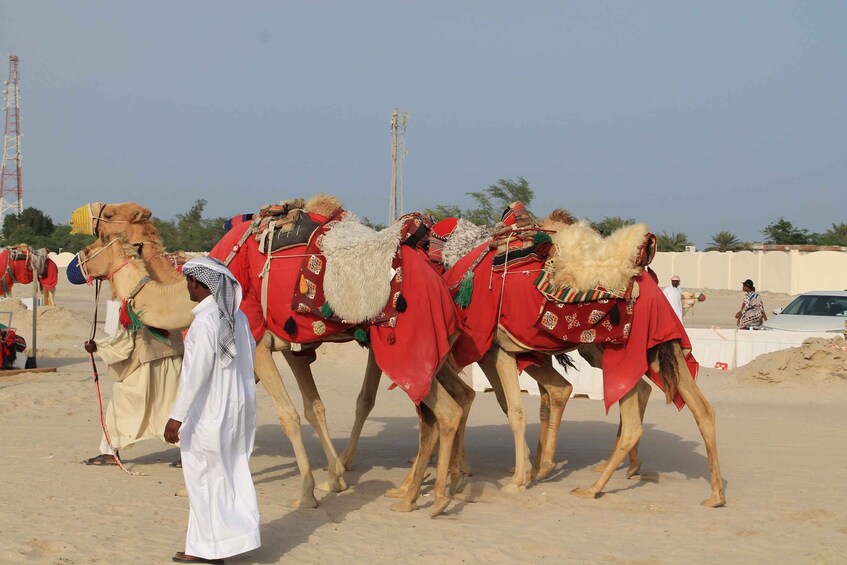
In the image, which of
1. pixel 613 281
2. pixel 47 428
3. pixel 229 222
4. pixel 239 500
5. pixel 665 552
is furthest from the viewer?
pixel 47 428

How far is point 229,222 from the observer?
840 centimetres

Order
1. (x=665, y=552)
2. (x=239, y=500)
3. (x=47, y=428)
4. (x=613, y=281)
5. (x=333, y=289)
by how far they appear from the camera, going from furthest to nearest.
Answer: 1. (x=47, y=428)
2. (x=613, y=281)
3. (x=333, y=289)
4. (x=665, y=552)
5. (x=239, y=500)

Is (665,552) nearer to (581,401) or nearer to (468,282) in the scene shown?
(468,282)

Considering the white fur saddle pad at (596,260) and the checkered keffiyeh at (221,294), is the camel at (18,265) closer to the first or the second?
the white fur saddle pad at (596,260)

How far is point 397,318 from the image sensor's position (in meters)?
7.09

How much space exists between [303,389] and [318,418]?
37 cm

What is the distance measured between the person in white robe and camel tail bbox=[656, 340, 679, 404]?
12.9 ft

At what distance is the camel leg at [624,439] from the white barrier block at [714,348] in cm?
886

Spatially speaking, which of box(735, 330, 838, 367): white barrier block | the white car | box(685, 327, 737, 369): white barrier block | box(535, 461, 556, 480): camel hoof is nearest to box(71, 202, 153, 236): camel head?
box(535, 461, 556, 480): camel hoof

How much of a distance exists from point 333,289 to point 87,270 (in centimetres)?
221

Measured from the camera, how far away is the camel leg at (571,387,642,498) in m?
7.71

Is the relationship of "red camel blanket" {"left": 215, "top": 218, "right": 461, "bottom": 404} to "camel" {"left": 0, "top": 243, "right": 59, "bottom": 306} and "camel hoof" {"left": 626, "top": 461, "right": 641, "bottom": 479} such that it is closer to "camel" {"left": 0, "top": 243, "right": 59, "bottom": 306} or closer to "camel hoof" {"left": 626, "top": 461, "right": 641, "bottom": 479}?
"camel hoof" {"left": 626, "top": 461, "right": 641, "bottom": 479}

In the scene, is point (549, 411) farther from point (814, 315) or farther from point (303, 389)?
point (814, 315)

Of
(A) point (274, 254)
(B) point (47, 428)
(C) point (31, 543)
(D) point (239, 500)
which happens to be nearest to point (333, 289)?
(A) point (274, 254)
